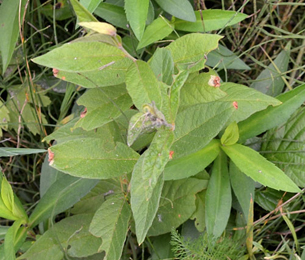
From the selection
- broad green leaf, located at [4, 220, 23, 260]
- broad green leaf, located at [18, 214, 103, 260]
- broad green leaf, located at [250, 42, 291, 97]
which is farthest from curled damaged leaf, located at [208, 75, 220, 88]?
broad green leaf, located at [4, 220, 23, 260]

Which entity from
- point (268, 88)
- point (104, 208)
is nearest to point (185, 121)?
point (104, 208)

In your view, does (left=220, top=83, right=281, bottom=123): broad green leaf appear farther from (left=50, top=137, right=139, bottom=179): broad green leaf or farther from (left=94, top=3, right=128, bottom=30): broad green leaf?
(left=94, top=3, right=128, bottom=30): broad green leaf

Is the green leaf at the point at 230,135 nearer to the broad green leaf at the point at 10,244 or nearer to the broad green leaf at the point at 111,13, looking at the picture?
the broad green leaf at the point at 111,13

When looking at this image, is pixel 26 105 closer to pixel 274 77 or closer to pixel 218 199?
pixel 218 199

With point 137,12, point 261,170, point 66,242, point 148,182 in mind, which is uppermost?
point 137,12

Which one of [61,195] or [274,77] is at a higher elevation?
[274,77]

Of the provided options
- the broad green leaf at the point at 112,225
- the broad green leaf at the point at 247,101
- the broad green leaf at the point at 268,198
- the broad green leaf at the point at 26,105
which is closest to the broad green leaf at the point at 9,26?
the broad green leaf at the point at 26,105

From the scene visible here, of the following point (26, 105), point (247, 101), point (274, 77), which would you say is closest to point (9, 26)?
point (26, 105)

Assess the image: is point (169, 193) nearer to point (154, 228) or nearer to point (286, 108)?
point (154, 228)
